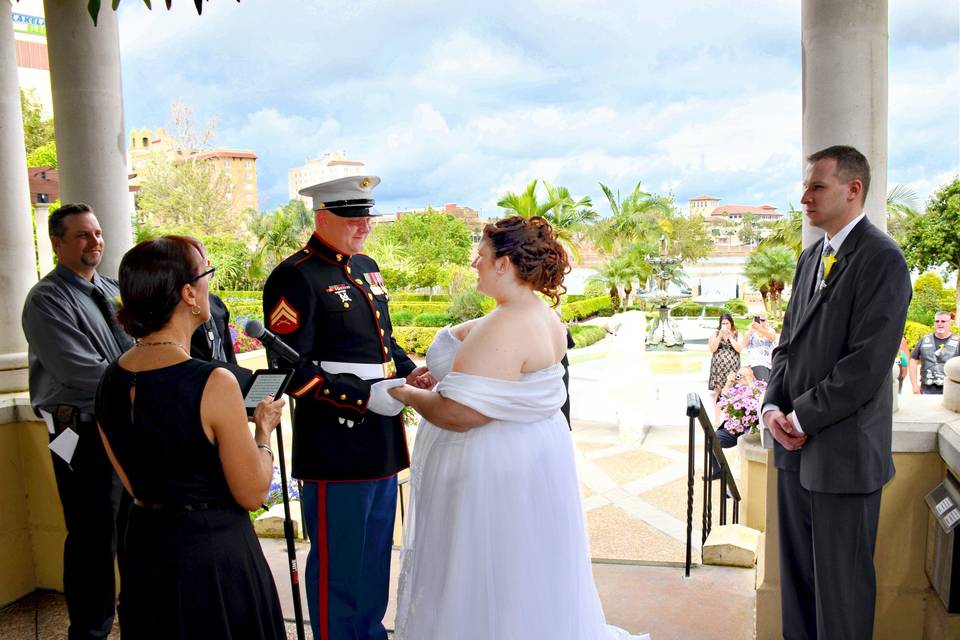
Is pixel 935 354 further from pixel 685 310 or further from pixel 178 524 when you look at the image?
pixel 685 310

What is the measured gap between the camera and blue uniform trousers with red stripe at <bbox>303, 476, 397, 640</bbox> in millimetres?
2482

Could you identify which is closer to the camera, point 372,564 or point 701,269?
point 372,564

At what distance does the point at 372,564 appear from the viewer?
100 inches

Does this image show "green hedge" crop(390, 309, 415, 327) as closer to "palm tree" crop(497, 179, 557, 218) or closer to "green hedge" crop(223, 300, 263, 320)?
"green hedge" crop(223, 300, 263, 320)

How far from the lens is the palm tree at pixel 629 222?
3647 cm

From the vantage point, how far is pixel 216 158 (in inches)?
1752

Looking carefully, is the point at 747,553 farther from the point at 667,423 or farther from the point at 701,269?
the point at 701,269

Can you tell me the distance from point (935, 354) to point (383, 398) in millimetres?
6767

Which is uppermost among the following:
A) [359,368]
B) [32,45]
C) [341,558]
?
[32,45]

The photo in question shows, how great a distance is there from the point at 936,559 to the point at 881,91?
1574 millimetres

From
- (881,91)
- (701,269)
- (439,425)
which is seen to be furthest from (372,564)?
(701,269)

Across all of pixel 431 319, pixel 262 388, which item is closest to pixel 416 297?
pixel 431 319

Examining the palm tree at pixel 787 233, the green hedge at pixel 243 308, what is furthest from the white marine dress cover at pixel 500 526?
the palm tree at pixel 787 233

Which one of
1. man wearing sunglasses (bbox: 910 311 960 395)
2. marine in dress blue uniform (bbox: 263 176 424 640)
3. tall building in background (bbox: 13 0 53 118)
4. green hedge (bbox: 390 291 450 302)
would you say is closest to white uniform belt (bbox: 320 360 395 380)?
marine in dress blue uniform (bbox: 263 176 424 640)
